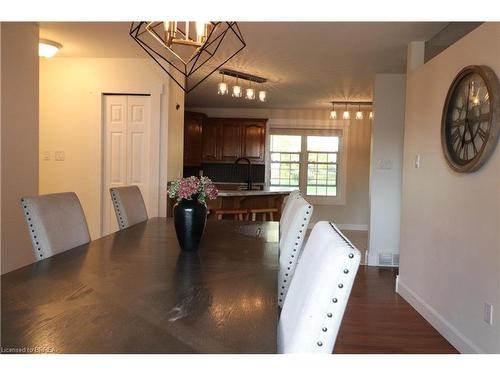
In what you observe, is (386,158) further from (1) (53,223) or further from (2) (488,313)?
(1) (53,223)

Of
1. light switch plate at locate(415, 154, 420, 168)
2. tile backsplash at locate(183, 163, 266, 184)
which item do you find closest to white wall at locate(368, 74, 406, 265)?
light switch plate at locate(415, 154, 420, 168)

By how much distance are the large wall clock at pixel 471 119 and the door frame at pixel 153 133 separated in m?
2.96

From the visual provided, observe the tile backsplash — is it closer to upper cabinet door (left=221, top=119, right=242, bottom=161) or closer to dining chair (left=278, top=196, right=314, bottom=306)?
upper cabinet door (left=221, top=119, right=242, bottom=161)

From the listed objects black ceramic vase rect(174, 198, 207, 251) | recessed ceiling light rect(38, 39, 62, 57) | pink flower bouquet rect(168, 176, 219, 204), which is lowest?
black ceramic vase rect(174, 198, 207, 251)

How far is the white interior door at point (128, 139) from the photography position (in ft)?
15.2

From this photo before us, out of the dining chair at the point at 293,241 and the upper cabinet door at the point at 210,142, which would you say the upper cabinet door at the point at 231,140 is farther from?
the dining chair at the point at 293,241

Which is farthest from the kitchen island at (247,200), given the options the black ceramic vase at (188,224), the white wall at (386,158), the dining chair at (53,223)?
the black ceramic vase at (188,224)

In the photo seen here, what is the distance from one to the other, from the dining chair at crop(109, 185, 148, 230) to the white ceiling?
4.94 ft

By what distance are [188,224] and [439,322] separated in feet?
6.82

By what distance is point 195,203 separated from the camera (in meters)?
1.94

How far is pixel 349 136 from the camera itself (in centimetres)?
774

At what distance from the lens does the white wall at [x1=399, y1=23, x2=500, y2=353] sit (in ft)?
7.29

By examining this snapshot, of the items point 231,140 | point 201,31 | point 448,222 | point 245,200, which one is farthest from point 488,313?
point 231,140
